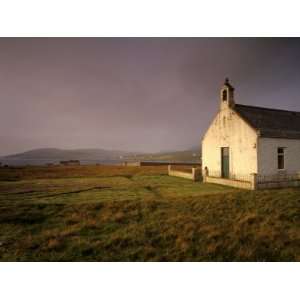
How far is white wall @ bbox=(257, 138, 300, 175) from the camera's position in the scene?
34.1ft

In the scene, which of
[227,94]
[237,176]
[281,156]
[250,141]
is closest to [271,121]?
[281,156]

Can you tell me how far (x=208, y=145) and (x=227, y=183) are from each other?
379 centimetres

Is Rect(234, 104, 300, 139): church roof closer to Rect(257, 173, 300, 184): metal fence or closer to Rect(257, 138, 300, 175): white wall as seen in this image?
Rect(257, 138, 300, 175): white wall

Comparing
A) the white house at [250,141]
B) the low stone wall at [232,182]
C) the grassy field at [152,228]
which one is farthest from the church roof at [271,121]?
the grassy field at [152,228]

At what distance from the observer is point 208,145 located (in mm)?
14125

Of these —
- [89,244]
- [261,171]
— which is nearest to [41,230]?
[89,244]

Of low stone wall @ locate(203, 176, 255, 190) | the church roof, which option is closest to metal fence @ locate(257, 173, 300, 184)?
low stone wall @ locate(203, 176, 255, 190)

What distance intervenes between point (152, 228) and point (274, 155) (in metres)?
8.86

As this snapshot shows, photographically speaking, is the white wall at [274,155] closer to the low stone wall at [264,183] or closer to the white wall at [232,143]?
the white wall at [232,143]

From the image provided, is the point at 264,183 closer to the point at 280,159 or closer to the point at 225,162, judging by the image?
the point at 280,159

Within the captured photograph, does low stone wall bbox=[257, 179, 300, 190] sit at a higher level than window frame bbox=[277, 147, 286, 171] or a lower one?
lower

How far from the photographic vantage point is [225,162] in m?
12.6

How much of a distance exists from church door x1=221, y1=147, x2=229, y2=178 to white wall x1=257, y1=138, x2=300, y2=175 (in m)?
2.27

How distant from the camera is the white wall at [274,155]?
1040 centimetres
